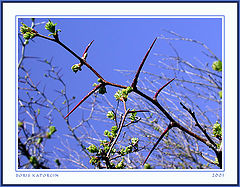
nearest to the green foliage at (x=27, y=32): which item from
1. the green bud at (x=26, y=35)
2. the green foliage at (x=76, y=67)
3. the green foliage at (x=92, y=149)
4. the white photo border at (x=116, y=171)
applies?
the green bud at (x=26, y=35)

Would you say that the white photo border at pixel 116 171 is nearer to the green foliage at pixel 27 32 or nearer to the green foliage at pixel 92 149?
the green foliage at pixel 92 149

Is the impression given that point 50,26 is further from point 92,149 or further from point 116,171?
point 116,171

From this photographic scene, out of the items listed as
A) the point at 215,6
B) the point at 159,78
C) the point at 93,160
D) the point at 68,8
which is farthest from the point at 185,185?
the point at 159,78

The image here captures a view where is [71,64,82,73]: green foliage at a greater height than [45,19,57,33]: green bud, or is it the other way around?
[45,19,57,33]: green bud

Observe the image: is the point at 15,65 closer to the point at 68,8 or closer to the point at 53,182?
the point at 68,8

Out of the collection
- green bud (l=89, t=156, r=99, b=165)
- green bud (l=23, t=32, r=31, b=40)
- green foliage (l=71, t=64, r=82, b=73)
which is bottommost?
green bud (l=89, t=156, r=99, b=165)

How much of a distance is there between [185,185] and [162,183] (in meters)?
0.13

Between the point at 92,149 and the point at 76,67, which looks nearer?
the point at 76,67

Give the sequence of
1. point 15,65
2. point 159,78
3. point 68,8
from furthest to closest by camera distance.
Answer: point 159,78 → point 68,8 → point 15,65

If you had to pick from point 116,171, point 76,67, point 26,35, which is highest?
point 26,35

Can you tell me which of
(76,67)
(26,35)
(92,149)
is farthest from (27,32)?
(92,149)

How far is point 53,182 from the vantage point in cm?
157

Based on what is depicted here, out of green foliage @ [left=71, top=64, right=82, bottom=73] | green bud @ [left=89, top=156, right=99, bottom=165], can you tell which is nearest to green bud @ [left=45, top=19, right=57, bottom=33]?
green foliage @ [left=71, top=64, right=82, bottom=73]

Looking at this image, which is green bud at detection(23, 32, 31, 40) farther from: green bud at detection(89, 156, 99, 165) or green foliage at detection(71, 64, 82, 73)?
green bud at detection(89, 156, 99, 165)
